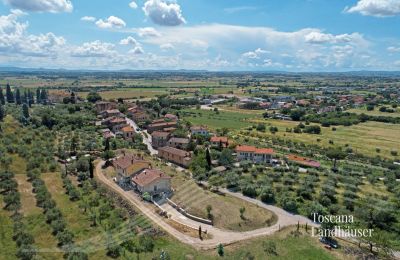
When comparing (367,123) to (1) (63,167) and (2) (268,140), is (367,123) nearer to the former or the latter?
(2) (268,140)

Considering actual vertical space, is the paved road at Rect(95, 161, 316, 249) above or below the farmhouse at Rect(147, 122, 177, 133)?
below

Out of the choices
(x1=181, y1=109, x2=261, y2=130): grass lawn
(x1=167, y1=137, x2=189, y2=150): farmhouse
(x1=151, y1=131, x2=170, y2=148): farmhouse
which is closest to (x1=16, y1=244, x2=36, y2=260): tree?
(x1=167, y1=137, x2=189, y2=150): farmhouse

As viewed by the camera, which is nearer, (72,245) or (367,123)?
(72,245)

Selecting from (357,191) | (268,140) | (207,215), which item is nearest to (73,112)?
(268,140)

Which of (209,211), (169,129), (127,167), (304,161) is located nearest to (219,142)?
(169,129)

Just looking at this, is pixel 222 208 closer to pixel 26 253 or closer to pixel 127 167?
pixel 127 167

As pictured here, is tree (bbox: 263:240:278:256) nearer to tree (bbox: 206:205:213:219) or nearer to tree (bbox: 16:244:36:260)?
tree (bbox: 206:205:213:219)

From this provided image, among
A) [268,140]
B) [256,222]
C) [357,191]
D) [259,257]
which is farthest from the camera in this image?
[268,140]
